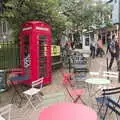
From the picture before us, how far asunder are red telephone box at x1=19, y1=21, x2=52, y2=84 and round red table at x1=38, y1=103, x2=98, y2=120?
4798 mm

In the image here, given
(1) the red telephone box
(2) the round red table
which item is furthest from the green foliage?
→ (2) the round red table

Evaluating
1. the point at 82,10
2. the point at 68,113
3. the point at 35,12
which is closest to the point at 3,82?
the point at 35,12

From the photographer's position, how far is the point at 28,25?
30.7 ft

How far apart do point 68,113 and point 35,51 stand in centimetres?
545

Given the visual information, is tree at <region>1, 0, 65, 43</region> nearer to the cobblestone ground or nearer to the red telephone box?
the red telephone box

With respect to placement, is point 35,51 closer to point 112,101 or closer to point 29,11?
point 29,11

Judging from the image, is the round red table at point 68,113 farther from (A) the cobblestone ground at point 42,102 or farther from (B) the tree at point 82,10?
(B) the tree at point 82,10

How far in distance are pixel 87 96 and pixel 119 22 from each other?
337 cm

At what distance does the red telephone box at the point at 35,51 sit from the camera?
917 cm

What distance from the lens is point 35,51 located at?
9.22 m

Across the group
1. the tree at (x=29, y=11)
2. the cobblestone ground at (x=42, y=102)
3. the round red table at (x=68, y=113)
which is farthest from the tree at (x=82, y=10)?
the round red table at (x=68, y=113)

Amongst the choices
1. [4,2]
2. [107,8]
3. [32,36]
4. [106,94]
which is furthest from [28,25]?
[107,8]

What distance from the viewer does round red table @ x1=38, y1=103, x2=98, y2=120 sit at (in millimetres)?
3812

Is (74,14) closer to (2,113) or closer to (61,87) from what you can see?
(61,87)
